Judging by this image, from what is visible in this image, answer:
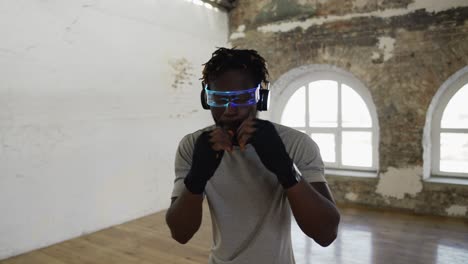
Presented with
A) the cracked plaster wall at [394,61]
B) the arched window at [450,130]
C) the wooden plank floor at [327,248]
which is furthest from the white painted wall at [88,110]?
the arched window at [450,130]

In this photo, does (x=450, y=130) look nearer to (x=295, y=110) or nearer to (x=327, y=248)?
(x=295, y=110)

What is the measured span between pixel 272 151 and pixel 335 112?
14.5 feet

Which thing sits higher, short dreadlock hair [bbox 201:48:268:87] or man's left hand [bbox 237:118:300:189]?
short dreadlock hair [bbox 201:48:268:87]

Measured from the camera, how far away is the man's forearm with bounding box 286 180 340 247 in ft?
3.13

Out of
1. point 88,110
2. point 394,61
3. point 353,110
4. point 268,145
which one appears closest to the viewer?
point 268,145

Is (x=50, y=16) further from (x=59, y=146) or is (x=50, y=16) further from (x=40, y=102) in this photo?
(x=59, y=146)

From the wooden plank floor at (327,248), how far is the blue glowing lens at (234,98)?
2.27 meters

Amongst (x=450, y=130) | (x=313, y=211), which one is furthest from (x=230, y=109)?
(x=450, y=130)

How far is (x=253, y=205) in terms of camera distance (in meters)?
1.08

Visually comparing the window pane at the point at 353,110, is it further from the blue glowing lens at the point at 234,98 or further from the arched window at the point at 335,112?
the blue glowing lens at the point at 234,98

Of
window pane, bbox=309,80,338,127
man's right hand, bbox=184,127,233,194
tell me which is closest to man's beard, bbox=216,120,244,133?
man's right hand, bbox=184,127,233,194

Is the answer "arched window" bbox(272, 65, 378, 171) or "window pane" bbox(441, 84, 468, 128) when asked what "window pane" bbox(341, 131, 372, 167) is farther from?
"window pane" bbox(441, 84, 468, 128)

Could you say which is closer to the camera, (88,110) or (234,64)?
(234,64)

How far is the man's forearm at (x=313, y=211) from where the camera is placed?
95 centimetres
